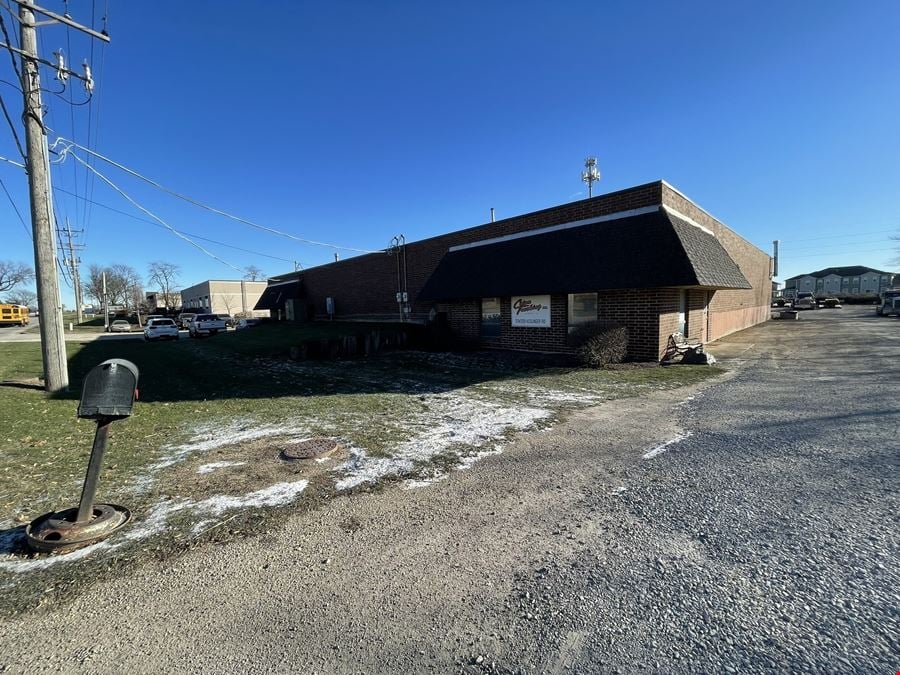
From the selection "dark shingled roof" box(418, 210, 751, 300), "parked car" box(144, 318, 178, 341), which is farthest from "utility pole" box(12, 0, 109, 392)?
"parked car" box(144, 318, 178, 341)

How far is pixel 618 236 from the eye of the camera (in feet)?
40.6

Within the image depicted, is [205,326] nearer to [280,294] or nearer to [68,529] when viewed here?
[280,294]

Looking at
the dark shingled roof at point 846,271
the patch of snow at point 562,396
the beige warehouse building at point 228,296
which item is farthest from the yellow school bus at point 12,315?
Result: the dark shingled roof at point 846,271

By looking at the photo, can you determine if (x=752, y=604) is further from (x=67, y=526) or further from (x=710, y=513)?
(x=67, y=526)

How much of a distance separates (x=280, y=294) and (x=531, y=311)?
28.4 metres

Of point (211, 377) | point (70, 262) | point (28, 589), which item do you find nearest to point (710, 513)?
point (28, 589)

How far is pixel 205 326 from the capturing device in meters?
29.0

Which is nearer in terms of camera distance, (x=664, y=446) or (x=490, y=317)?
(x=664, y=446)

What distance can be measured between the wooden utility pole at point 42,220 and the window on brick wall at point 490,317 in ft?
41.4

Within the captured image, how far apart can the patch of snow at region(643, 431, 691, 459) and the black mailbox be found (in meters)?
5.10

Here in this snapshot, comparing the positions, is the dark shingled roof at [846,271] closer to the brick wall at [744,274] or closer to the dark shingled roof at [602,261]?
the brick wall at [744,274]

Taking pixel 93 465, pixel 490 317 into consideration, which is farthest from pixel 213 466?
pixel 490 317

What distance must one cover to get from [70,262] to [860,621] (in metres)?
64.7

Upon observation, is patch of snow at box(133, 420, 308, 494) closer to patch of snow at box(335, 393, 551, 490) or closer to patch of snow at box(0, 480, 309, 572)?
patch of snow at box(0, 480, 309, 572)
